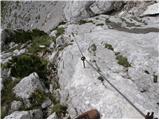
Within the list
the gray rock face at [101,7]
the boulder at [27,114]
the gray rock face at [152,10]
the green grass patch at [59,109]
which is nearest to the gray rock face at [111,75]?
the green grass patch at [59,109]

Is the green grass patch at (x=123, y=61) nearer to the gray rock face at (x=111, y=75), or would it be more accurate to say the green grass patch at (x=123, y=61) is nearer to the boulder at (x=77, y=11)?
the gray rock face at (x=111, y=75)

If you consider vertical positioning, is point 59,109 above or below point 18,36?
below

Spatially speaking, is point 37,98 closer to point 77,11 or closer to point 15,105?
point 15,105

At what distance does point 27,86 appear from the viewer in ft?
55.4

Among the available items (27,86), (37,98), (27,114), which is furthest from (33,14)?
(27,114)

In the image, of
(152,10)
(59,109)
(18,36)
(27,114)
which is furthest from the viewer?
(18,36)

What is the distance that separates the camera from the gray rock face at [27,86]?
54.3 feet

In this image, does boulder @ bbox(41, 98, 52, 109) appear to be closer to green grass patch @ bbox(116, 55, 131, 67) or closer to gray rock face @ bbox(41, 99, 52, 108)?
gray rock face @ bbox(41, 99, 52, 108)

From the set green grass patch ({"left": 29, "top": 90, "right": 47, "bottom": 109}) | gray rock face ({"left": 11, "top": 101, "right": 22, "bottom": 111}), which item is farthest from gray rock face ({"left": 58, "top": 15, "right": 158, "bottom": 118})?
gray rock face ({"left": 11, "top": 101, "right": 22, "bottom": 111})

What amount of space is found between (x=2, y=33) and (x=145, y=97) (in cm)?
2394

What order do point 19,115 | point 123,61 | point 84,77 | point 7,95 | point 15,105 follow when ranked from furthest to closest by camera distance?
point 123,61 < point 7,95 < point 84,77 < point 15,105 < point 19,115

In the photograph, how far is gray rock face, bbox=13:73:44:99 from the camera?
651 inches

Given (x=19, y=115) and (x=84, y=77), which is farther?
(x=84, y=77)

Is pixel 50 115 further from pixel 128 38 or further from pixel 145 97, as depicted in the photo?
pixel 128 38
